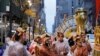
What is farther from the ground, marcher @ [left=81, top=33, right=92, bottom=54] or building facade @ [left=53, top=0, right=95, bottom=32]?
building facade @ [left=53, top=0, right=95, bottom=32]

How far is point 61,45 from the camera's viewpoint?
2.68m

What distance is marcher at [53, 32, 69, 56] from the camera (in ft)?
8.77

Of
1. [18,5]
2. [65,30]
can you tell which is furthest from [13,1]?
[65,30]

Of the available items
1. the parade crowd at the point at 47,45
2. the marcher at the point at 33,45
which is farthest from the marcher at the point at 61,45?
the marcher at the point at 33,45

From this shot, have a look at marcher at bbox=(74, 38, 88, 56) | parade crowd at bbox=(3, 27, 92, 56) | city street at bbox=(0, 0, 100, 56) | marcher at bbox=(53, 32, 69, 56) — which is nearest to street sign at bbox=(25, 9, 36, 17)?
city street at bbox=(0, 0, 100, 56)

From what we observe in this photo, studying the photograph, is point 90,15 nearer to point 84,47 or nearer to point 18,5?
point 84,47

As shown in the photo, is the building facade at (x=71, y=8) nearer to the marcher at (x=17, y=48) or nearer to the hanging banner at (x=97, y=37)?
the hanging banner at (x=97, y=37)

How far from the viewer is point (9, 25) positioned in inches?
104

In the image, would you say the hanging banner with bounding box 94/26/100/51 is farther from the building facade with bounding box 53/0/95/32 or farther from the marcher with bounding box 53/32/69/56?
the marcher with bounding box 53/32/69/56

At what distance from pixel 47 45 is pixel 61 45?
11 centimetres

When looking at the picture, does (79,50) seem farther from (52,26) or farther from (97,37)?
(52,26)

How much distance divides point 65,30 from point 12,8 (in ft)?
1.40

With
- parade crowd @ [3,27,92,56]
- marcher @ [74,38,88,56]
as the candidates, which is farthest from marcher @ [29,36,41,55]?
marcher @ [74,38,88,56]

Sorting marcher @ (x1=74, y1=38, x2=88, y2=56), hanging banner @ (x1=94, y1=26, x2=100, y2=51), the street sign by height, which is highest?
the street sign
